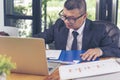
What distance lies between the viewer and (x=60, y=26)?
95.0 inches

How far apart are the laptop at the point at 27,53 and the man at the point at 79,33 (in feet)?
2.22

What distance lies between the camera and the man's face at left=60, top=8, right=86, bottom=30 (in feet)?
6.93

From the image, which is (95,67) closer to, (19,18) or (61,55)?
(61,55)

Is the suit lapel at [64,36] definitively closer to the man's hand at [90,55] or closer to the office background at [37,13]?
the man's hand at [90,55]

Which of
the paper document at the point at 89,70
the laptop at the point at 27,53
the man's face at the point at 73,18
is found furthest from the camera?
the man's face at the point at 73,18

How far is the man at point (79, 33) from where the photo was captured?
6.95 ft

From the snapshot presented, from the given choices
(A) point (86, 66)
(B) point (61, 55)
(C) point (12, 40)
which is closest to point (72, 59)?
(B) point (61, 55)

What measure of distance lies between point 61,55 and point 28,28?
7.83 feet

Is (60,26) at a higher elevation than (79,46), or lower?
higher

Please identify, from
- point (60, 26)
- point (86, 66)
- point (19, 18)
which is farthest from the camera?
point (19, 18)

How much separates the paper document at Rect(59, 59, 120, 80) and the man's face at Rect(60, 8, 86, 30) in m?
0.70

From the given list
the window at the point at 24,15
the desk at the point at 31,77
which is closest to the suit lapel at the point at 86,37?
the desk at the point at 31,77

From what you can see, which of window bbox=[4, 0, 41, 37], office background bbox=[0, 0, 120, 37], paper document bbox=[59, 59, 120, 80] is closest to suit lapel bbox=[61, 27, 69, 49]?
paper document bbox=[59, 59, 120, 80]

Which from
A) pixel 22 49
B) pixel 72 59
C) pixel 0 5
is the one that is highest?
pixel 0 5
